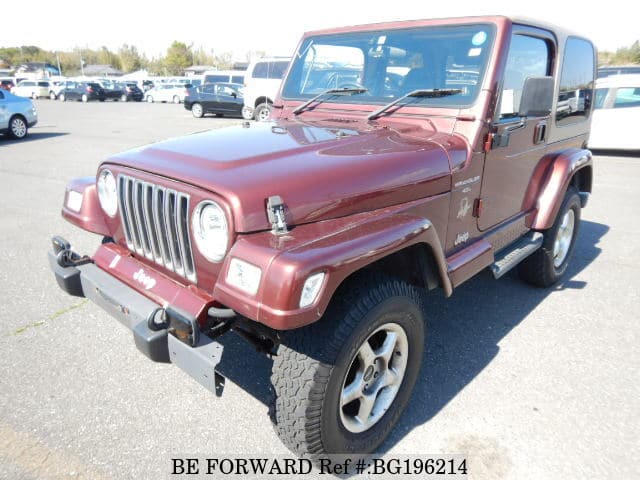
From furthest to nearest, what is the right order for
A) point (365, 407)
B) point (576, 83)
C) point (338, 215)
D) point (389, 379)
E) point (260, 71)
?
point (260, 71)
point (576, 83)
point (389, 379)
point (365, 407)
point (338, 215)

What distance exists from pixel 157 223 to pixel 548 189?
9.74 feet

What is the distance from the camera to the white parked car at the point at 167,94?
3036 centimetres

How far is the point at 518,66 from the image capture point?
317 centimetres

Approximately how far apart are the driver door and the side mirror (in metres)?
0.16

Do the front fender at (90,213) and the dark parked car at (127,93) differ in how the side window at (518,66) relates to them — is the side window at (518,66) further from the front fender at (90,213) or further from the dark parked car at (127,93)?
the dark parked car at (127,93)

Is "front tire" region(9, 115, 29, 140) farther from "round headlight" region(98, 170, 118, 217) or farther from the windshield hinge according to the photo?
the windshield hinge

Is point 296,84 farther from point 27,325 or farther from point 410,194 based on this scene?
point 27,325

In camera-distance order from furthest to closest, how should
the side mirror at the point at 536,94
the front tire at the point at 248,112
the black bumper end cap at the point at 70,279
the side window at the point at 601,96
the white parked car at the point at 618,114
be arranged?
the front tire at the point at 248,112 < the side window at the point at 601,96 < the white parked car at the point at 618,114 < the side mirror at the point at 536,94 < the black bumper end cap at the point at 70,279

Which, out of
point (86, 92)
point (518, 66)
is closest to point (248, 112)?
point (518, 66)

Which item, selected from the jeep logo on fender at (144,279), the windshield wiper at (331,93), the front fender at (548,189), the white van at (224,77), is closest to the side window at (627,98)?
the front fender at (548,189)

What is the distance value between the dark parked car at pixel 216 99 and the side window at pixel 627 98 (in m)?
13.2

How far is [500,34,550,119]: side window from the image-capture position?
9.83 ft

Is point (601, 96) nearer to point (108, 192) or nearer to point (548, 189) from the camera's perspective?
point (548, 189)

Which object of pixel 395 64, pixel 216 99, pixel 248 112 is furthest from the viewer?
pixel 216 99
